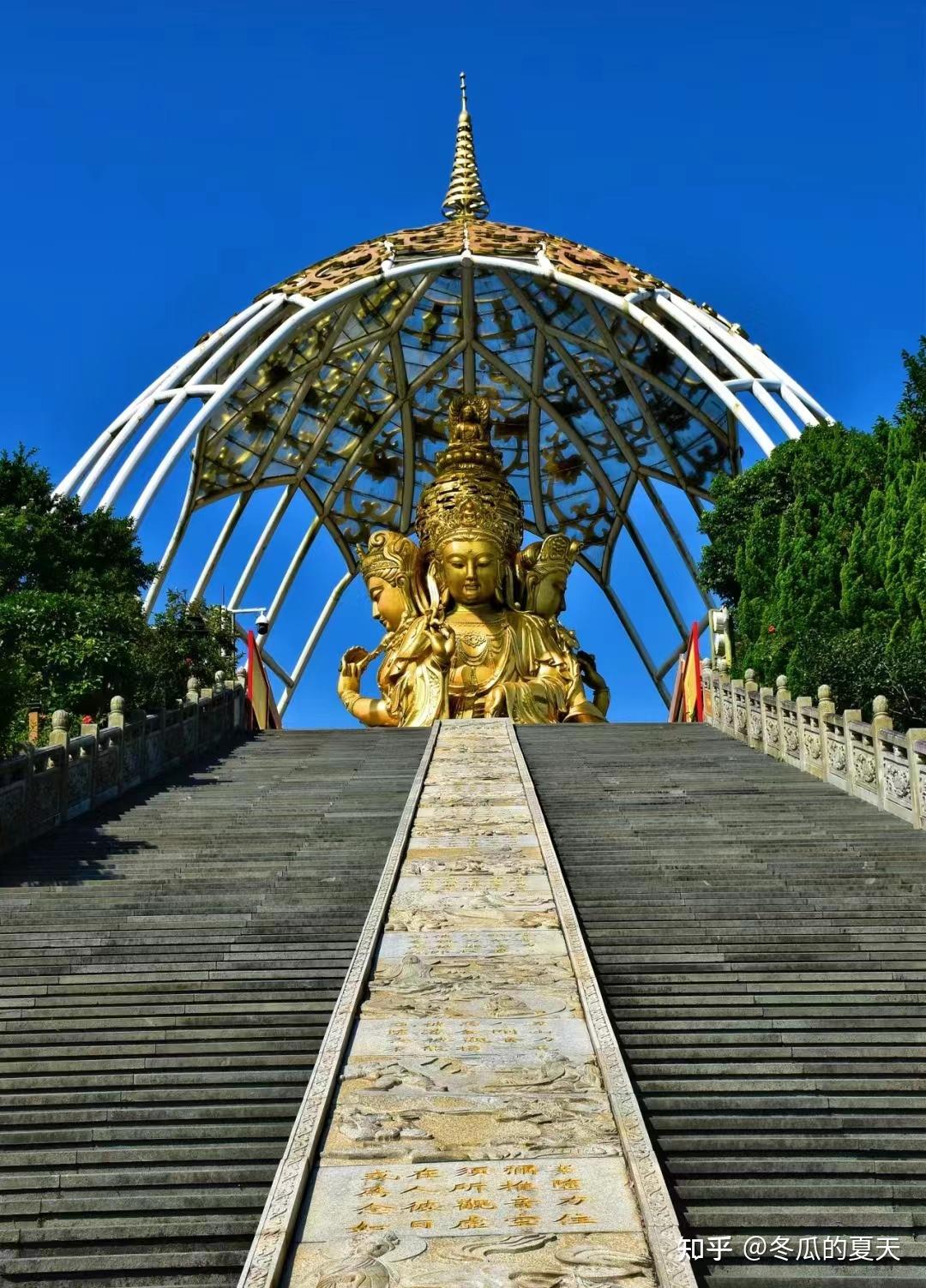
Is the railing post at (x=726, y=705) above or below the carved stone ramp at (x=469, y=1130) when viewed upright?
above

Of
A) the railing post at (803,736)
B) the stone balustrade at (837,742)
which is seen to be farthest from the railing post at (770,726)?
the railing post at (803,736)

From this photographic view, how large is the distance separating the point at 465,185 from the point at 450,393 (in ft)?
20.7

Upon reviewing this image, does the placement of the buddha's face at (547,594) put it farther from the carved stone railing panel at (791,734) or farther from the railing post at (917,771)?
the railing post at (917,771)

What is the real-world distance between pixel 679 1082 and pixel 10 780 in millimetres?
7502

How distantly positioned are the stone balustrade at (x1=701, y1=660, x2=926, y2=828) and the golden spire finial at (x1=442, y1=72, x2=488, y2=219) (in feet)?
80.2

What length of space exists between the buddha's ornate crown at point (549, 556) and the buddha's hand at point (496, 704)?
11.5 feet

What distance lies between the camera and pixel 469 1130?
19.3ft

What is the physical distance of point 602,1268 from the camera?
4.82 meters

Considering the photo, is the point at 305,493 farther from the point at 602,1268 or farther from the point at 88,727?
the point at 602,1268

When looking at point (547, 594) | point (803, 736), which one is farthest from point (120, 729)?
point (547, 594)

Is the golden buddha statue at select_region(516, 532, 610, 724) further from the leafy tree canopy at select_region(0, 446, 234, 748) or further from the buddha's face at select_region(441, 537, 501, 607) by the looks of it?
the leafy tree canopy at select_region(0, 446, 234, 748)

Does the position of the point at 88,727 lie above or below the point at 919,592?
below

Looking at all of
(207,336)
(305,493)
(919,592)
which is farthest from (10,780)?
(305,493)

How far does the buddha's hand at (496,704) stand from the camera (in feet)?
84.2
